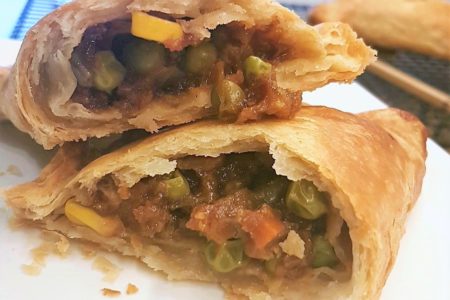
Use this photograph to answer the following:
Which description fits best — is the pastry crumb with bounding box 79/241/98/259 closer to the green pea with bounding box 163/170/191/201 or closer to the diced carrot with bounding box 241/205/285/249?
the green pea with bounding box 163/170/191/201

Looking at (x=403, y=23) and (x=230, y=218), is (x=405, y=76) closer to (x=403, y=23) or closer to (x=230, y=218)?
(x=403, y=23)

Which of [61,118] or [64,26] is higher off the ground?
[64,26]

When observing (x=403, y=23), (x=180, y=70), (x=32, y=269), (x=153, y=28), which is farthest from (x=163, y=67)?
(x=403, y=23)

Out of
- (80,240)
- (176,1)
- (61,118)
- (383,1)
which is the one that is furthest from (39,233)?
(383,1)

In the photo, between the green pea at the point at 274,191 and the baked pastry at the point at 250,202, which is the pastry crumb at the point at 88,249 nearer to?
the baked pastry at the point at 250,202

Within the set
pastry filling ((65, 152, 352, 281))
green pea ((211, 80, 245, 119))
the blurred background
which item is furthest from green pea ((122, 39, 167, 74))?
the blurred background

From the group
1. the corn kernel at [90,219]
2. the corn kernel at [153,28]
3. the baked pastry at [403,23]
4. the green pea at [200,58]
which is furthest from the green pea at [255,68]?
the baked pastry at [403,23]

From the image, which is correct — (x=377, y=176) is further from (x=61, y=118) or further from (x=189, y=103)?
(x=61, y=118)
